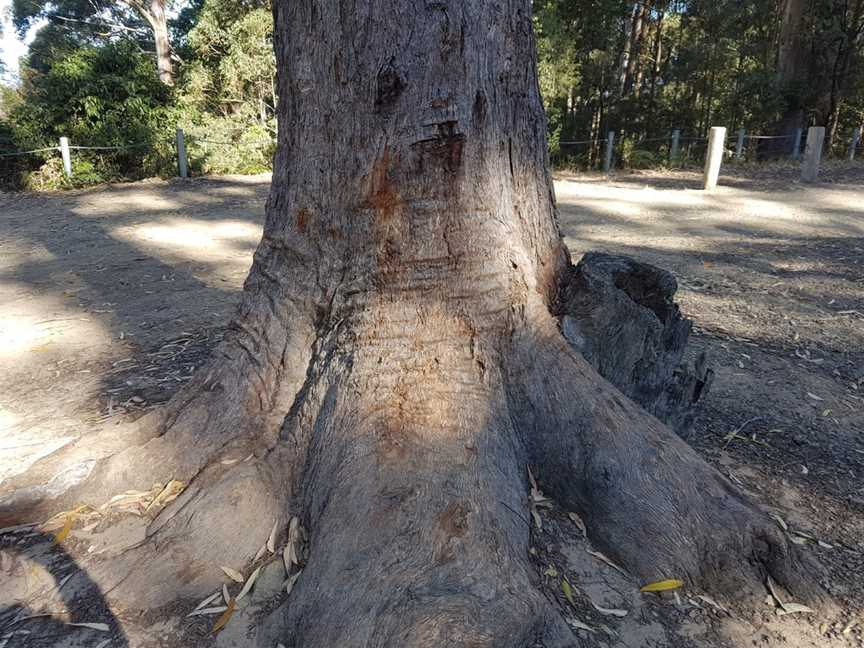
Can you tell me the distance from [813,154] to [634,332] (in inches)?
534

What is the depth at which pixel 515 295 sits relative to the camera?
2400 millimetres

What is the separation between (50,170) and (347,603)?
1523 cm

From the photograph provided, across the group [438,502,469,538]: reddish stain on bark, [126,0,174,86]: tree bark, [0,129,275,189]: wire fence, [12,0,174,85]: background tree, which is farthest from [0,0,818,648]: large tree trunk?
[12,0,174,85]: background tree

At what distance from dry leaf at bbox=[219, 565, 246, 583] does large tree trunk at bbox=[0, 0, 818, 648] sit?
0.04m

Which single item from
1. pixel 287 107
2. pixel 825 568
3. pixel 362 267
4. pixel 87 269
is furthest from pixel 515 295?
pixel 87 269

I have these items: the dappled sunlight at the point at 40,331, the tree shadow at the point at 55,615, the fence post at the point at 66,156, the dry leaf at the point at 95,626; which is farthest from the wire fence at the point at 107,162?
the dry leaf at the point at 95,626

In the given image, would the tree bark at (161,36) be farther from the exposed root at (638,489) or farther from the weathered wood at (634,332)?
the exposed root at (638,489)

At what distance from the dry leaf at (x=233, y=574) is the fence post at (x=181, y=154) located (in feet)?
46.5

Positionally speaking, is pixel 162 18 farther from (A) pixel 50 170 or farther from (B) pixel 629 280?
(B) pixel 629 280

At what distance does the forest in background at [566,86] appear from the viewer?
14.9 metres

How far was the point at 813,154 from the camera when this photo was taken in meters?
13.7

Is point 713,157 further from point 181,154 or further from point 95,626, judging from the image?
point 95,626

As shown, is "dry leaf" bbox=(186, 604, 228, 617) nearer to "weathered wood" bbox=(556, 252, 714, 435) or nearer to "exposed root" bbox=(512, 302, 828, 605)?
"exposed root" bbox=(512, 302, 828, 605)

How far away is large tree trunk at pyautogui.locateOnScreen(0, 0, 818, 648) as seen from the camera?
2.11m
